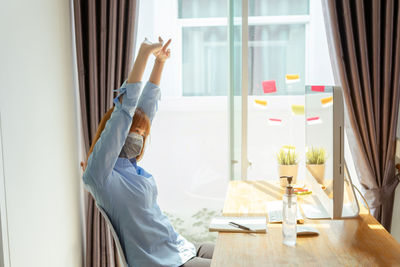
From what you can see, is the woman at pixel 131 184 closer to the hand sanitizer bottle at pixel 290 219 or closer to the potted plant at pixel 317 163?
the hand sanitizer bottle at pixel 290 219

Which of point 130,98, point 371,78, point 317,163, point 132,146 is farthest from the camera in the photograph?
point 371,78

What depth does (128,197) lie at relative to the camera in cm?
184

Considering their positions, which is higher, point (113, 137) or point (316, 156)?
point (113, 137)

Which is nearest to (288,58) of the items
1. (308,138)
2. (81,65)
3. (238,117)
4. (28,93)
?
(238,117)

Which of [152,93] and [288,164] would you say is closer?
[152,93]

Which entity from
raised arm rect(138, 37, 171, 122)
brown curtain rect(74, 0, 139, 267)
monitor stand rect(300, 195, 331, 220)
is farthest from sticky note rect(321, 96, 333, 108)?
brown curtain rect(74, 0, 139, 267)

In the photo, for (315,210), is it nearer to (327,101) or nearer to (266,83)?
(327,101)

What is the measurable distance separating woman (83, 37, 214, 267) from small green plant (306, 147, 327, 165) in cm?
67

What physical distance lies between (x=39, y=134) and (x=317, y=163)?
59.1 inches

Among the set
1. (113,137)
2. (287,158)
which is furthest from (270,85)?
(113,137)

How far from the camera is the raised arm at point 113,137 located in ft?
5.68

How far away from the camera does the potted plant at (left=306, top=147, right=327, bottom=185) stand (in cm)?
199

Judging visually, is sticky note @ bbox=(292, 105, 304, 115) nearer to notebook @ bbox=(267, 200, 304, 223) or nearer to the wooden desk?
notebook @ bbox=(267, 200, 304, 223)

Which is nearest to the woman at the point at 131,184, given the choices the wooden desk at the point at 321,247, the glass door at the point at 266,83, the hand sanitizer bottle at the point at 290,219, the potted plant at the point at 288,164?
the wooden desk at the point at 321,247
